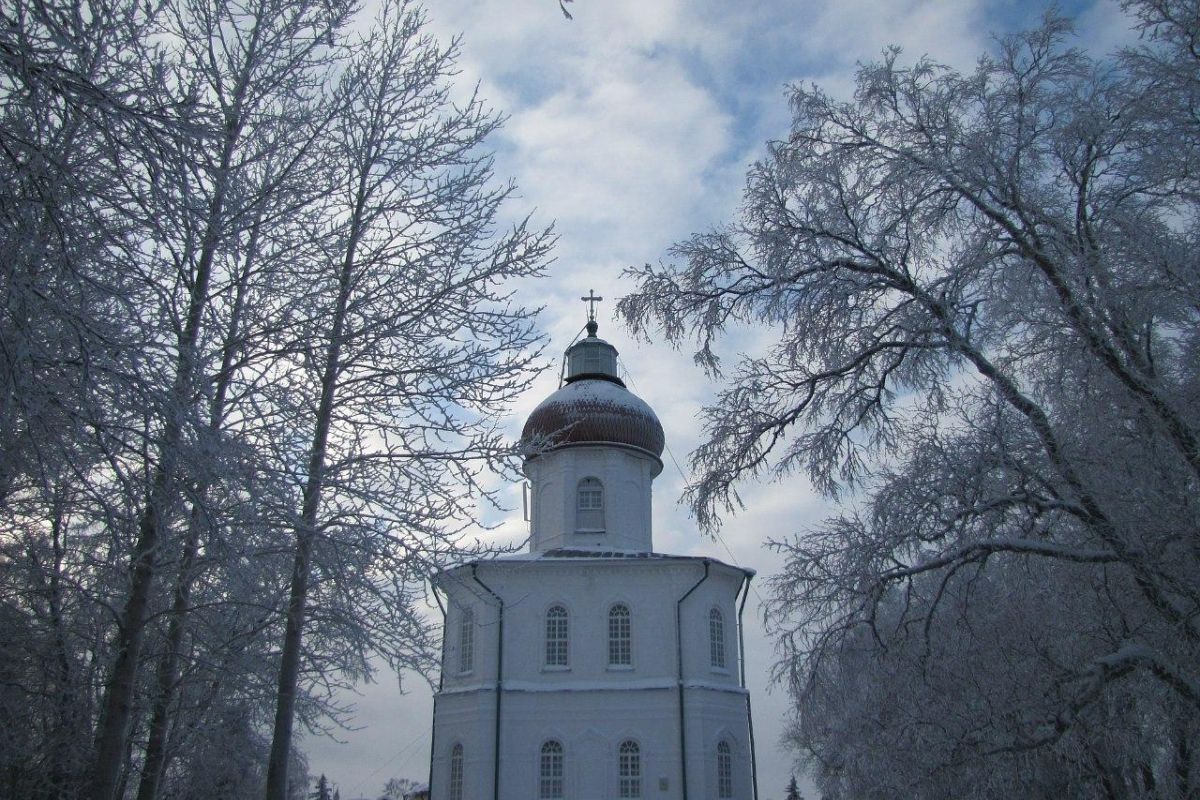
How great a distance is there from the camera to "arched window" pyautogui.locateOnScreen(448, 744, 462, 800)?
21.8 metres

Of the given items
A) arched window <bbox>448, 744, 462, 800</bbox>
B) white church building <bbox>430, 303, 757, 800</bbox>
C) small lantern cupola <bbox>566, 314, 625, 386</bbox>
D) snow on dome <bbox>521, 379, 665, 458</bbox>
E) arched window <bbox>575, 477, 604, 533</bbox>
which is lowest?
arched window <bbox>448, 744, 462, 800</bbox>

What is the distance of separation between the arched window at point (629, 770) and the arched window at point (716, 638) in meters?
3.05

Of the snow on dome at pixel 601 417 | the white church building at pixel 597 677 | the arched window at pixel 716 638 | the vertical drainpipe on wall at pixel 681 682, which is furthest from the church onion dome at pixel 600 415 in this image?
the arched window at pixel 716 638

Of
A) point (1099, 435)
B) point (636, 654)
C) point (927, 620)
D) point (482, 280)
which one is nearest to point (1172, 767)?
point (927, 620)

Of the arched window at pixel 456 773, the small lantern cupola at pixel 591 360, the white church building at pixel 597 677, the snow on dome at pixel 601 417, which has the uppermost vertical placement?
the small lantern cupola at pixel 591 360

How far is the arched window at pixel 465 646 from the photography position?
23.2 metres

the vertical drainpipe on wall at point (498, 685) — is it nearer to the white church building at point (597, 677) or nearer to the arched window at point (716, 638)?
the white church building at point (597, 677)

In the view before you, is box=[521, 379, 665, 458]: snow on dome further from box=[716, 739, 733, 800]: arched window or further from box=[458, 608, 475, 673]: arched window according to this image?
box=[716, 739, 733, 800]: arched window

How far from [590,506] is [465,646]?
5.20 m

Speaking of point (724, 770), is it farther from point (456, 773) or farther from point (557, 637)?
point (456, 773)

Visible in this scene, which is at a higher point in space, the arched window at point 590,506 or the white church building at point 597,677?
the arched window at point 590,506

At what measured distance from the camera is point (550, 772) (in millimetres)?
21828

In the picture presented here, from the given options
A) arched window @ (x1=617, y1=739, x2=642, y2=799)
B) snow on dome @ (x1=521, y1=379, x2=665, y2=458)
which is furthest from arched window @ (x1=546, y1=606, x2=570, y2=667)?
snow on dome @ (x1=521, y1=379, x2=665, y2=458)

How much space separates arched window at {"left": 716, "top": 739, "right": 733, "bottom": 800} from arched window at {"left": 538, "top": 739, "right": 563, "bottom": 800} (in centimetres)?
382
